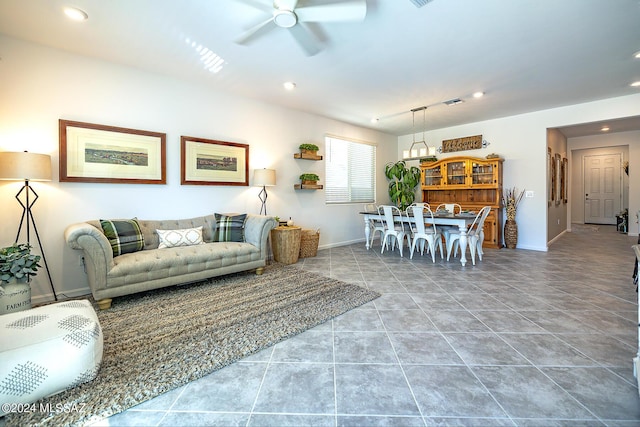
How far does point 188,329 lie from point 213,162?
260 cm

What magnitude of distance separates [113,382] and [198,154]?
3064 millimetres

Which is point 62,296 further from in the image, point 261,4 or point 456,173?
point 456,173

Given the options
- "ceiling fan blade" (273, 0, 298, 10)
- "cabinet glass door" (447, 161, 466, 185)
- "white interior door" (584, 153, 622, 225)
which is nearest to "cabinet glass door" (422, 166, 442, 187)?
"cabinet glass door" (447, 161, 466, 185)

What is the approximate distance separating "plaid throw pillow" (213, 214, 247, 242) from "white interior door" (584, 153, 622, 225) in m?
11.0

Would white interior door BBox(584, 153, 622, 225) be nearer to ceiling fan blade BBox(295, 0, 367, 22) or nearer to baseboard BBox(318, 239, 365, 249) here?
baseboard BBox(318, 239, 365, 249)

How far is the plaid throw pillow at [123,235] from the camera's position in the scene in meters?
2.95

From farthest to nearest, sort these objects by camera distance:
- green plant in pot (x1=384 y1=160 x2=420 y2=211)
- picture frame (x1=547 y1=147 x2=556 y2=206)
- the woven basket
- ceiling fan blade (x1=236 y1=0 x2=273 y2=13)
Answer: green plant in pot (x1=384 y1=160 x2=420 y2=211), picture frame (x1=547 y1=147 x2=556 y2=206), the woven basket, ceiling fan blade (x1=236 y1=0 x2=273 y2=13)

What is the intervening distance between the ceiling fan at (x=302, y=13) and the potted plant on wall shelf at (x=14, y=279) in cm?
266

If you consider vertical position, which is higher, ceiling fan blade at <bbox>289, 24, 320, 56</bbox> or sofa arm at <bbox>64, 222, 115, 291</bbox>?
ceiling fan blade at <bbox>289, 24, 320, 56</bbox>

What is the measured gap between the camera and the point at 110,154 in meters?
3.32

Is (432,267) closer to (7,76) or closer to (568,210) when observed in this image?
(7,76)

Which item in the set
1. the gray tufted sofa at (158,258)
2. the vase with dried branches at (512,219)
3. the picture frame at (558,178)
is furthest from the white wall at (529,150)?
the gray tufted sofa at (158,258)

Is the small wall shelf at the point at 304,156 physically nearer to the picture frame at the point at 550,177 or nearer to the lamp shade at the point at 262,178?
the lamp shade at the point at 262,178

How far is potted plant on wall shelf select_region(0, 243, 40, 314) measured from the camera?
227 cm
